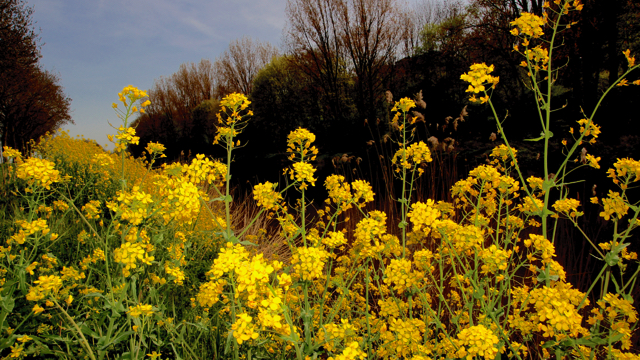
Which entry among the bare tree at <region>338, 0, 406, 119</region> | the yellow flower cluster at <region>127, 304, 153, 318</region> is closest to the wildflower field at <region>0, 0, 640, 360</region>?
the yellow flower cluster at <region>127, 304, 153, 318</region>

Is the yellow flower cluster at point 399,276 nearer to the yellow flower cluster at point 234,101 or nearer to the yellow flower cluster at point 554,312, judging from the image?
the yellow flower cluster at point 554,312

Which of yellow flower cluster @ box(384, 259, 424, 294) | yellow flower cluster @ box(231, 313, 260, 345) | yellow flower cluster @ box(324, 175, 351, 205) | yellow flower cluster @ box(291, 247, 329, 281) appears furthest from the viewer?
yellow flower cluster @ box(324, 175, 351, 205)

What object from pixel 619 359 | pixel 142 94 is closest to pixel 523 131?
pixel 619 359

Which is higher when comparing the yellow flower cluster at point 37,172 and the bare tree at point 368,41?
the bare tree at point 368,41

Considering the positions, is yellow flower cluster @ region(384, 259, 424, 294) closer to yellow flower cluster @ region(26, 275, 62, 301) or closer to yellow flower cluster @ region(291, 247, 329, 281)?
yellow flower cluster @ region(291, 247, 329, 281)

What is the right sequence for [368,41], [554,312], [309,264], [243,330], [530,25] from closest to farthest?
1. [243,330]
2. [554,312]
3. [309,264]
4. [530,25]
5. [368,41]

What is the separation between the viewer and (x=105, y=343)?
5.02ft

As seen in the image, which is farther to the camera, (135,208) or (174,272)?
(174,272)

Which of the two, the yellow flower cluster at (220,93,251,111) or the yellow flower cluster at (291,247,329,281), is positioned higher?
the yellow flower cluster at (220,93,251,111)

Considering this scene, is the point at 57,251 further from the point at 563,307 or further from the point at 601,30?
the point at 601,30

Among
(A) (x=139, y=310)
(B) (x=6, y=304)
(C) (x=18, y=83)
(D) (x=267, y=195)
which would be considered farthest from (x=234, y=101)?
(C) (x=18, y=83)

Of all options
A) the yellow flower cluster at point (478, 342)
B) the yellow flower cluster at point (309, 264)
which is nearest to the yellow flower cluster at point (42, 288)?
the yellow flower cluster at point (309, 264)

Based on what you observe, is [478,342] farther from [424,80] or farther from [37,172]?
[424,80]

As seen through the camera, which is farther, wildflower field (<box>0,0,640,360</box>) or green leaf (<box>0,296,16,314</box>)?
green leaf (<box>0,296,16,314</box>)
